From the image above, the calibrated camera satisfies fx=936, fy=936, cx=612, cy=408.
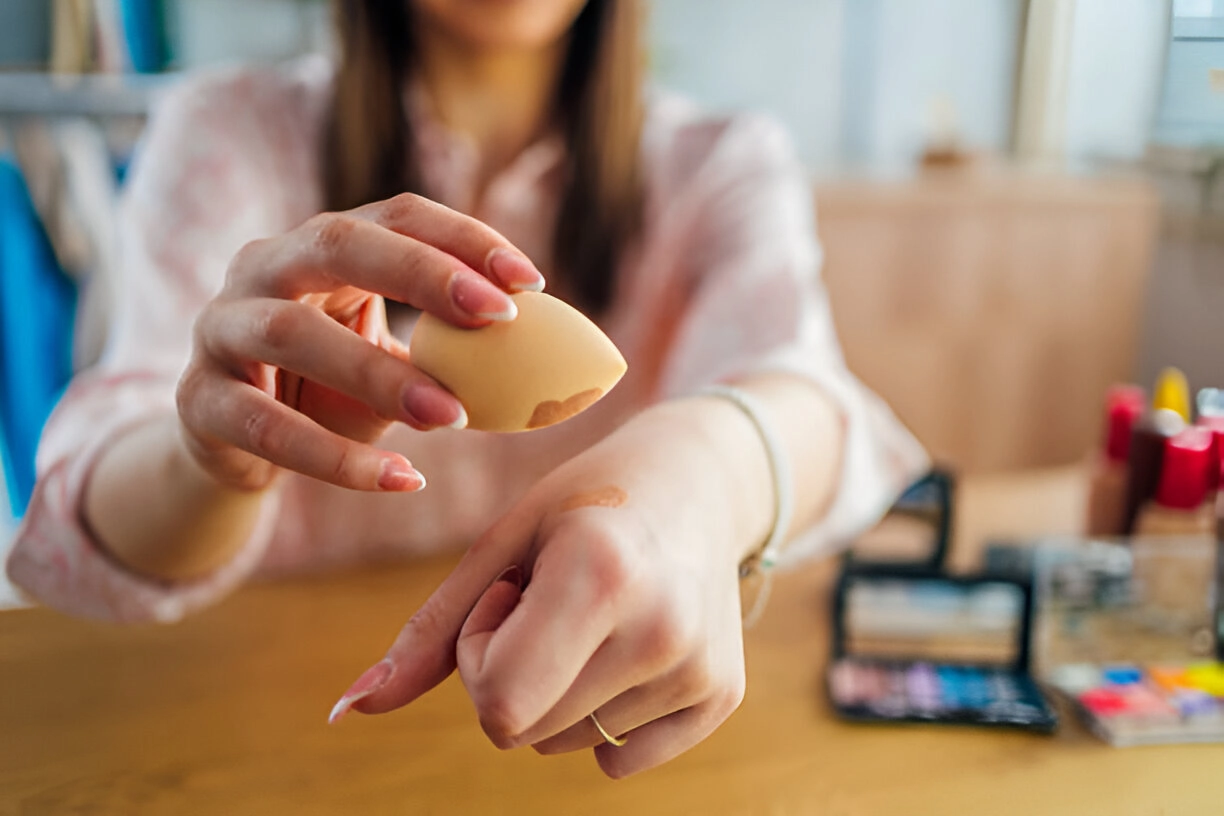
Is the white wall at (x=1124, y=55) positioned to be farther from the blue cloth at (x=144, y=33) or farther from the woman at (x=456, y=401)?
the blue cloth at (x=144, y=33)

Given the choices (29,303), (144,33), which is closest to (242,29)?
(144,33)

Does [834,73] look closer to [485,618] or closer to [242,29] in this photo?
[242,29]

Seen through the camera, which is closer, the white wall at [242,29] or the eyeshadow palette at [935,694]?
the eyeshadow palette at [935,694]

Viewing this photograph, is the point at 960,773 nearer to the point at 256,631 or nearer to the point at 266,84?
the point at 256,631

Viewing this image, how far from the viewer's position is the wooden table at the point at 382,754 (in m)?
0.27

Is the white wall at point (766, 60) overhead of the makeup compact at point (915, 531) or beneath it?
overhead

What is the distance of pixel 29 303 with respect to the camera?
3.17 feet

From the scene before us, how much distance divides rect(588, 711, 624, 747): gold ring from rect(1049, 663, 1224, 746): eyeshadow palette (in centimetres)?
23

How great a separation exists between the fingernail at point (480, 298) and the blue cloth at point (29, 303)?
2.84 feet

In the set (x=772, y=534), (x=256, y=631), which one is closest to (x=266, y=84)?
(x=256, y=631)

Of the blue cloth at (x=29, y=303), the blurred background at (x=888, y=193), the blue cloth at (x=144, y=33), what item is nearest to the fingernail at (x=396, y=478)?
the blurred background at (x=888, y=193)

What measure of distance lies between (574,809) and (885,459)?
38 centimetres

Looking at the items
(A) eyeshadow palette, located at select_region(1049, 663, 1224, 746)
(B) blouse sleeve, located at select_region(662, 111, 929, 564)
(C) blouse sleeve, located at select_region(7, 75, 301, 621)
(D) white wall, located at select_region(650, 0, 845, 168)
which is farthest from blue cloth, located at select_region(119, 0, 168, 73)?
(A) eyeshadow palette, located at select_region(1049, 663, 1224, 746)

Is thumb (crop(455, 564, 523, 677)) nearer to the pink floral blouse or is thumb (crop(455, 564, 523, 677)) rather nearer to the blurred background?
the pink floral blouse
